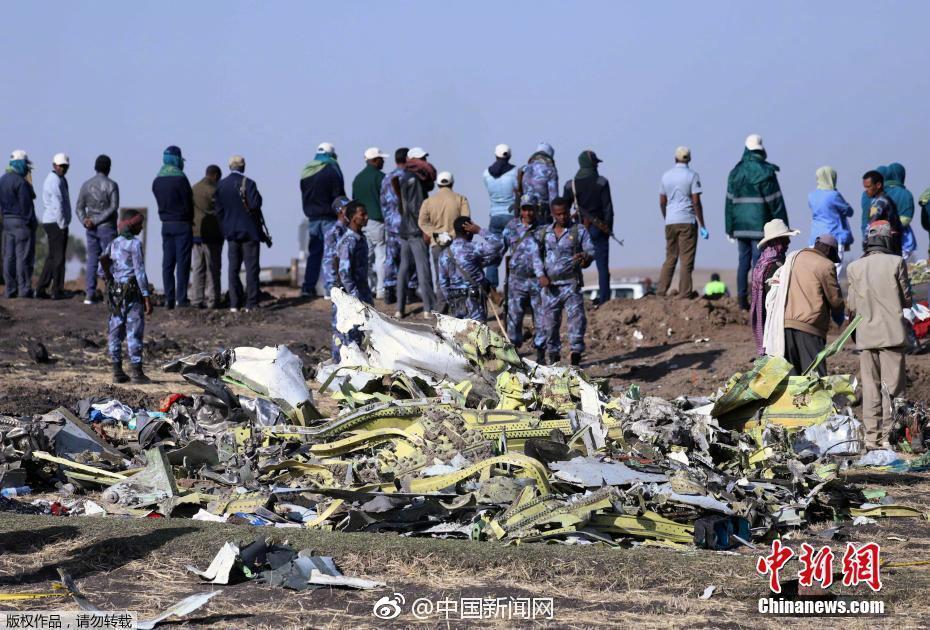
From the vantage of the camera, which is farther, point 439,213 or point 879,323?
point 439,213

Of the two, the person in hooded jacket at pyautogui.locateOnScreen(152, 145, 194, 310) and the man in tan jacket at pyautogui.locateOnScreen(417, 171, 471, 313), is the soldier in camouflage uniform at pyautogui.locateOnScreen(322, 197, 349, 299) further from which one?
the person in hooded jacket at pyautogui.locateOnScreen(152, 145, 194, 310)

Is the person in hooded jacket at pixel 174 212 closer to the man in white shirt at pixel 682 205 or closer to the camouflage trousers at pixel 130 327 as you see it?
the camouflage trousers at pixel 130 327

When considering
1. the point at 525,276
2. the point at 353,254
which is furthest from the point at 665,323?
the point at 353,254

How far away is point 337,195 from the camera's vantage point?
20469 millimetres

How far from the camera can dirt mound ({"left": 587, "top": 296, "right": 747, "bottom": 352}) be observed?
19.3 metres

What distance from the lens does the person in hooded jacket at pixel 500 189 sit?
19422 mm

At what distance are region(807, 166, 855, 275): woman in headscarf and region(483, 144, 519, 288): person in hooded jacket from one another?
13.8ft

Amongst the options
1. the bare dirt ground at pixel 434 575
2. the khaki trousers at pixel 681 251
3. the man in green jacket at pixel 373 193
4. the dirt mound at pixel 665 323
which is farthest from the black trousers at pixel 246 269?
the bare dirt ground at pixel 434 575

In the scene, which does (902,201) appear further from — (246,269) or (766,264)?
(246,269)

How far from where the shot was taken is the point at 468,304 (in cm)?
1599

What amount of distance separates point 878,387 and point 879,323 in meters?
0.65

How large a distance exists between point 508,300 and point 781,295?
4.96 metres

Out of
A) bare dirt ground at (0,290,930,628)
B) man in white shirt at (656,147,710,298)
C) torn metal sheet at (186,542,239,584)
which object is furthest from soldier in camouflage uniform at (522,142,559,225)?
torn metal sheet at (186,542,239,584)

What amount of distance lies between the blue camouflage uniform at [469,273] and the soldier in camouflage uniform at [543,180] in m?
2.43
